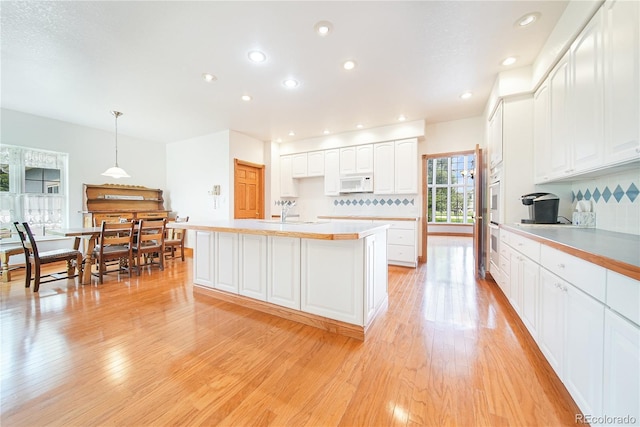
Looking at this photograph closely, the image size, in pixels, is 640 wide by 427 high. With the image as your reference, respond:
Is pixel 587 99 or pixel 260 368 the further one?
pixel 587 99

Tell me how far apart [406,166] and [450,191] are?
251 inches

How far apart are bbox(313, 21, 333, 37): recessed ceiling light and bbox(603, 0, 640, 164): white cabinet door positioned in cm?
186

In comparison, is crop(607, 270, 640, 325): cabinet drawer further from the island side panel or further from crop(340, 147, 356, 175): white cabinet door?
crop(340, 147, 356, 175): white cabinet door

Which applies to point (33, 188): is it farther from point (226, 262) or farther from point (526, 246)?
point (526, 246)

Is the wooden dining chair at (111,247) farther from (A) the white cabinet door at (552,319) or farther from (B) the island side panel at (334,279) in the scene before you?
(A) the white cabinet door at (552,319)

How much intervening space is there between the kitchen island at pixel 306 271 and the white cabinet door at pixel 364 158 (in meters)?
2.64

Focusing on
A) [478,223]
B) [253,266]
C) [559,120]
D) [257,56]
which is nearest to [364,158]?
[478,223]

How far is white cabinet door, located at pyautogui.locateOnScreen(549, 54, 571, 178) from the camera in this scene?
6.63 feet

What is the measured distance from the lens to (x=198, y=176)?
553cm

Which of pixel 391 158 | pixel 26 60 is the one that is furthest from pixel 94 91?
pixel 391 158

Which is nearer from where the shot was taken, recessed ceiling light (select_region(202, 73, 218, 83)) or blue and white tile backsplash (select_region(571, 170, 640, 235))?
blue and white tile backsplash (select_region(571, 170, 640, 235))

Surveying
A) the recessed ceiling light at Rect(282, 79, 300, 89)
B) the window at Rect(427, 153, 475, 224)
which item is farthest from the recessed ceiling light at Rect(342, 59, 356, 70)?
the window at Rect(427, 153, 475, 224)

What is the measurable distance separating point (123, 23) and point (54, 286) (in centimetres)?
344

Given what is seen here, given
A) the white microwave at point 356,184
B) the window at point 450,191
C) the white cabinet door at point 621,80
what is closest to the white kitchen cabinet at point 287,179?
the white microwave at point 356,184
